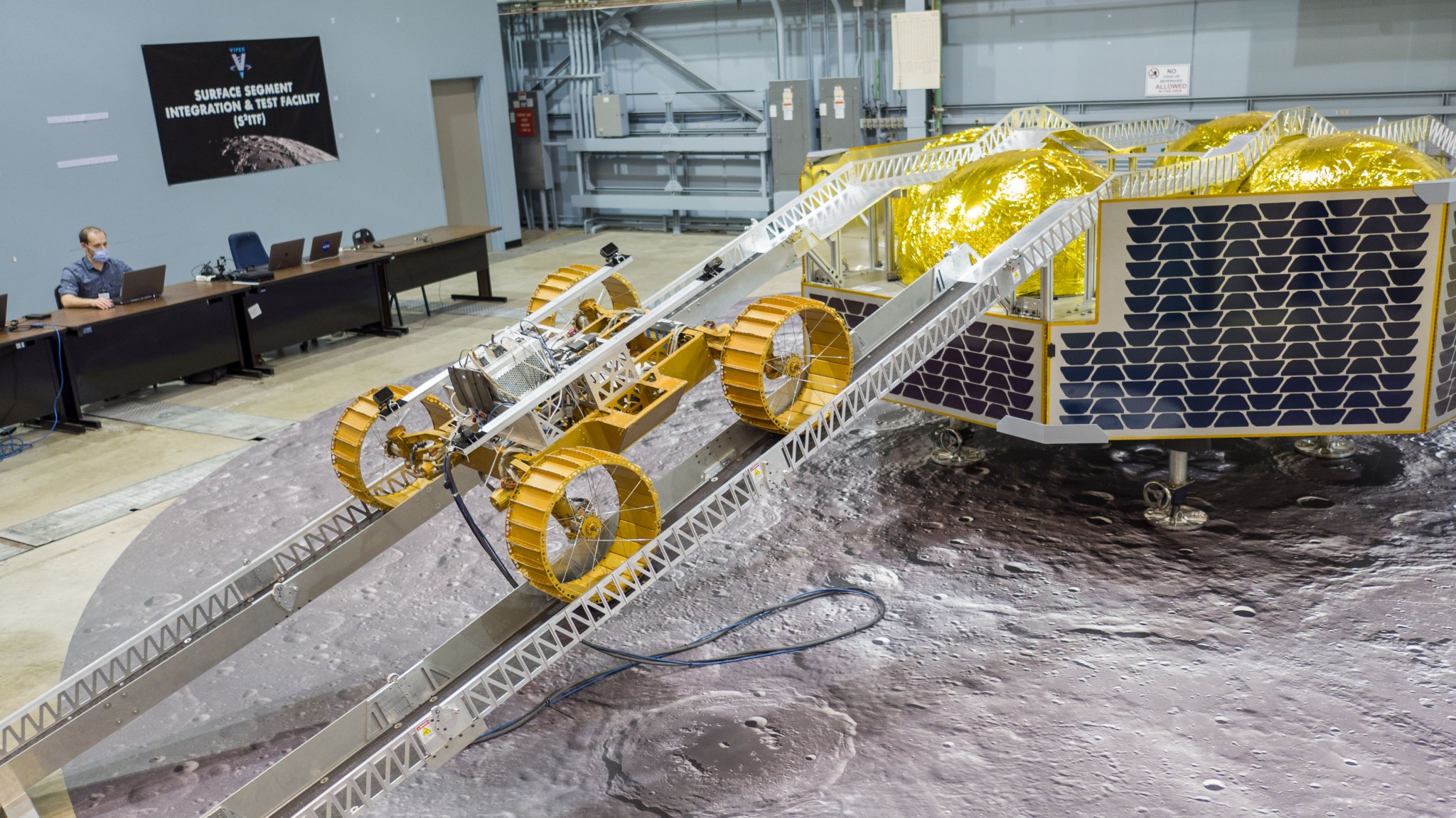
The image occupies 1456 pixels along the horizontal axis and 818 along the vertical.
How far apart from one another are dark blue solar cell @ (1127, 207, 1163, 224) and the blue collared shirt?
7.80 meters

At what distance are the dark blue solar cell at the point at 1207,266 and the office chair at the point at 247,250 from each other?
325 inches

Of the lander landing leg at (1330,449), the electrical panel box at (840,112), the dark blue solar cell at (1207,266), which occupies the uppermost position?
the electrical panel box at (840,112)

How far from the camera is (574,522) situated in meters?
3.90

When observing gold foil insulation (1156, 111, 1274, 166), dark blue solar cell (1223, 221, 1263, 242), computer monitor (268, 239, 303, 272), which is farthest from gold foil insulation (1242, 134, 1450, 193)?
computer monitor (268, 239, 303, 272)

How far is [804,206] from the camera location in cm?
617

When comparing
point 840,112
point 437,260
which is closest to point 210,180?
point 437,260

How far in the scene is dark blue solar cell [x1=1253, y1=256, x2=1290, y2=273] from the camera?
5309 millimetres

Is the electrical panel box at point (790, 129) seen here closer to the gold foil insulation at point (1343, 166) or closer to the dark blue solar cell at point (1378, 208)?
the gold foil insulation at point (1343, 166)

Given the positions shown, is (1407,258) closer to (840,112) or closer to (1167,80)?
(1167,80)

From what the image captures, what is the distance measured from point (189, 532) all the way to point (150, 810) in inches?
107

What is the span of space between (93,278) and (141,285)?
0.46 meters

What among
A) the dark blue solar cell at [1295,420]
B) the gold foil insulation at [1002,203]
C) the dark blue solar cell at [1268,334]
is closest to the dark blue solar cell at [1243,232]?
the dark blue solar cell at [1268,334]

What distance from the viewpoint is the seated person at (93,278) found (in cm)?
895

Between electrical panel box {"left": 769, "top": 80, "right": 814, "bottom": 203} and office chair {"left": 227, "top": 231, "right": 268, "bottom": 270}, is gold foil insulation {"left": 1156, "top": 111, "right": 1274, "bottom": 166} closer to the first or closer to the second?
electrical panel box {"left": 769, "top": 80, "right": 814, "bottom": 203}
